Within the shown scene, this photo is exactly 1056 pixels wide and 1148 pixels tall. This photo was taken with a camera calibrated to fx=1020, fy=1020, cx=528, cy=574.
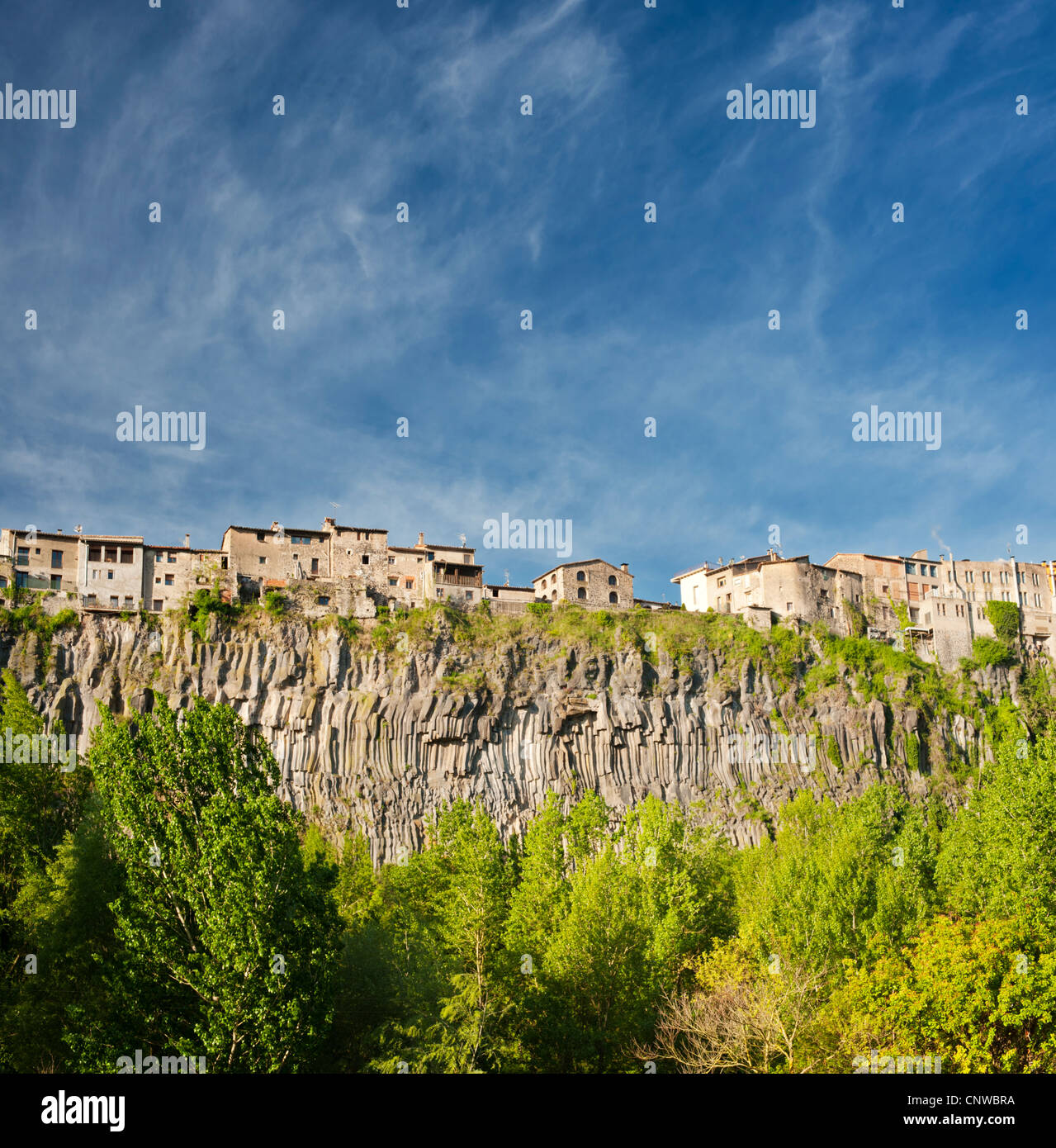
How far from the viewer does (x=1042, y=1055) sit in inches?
1270

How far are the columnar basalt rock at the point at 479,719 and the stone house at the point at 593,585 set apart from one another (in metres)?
8.82

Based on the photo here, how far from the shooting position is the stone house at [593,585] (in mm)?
92250

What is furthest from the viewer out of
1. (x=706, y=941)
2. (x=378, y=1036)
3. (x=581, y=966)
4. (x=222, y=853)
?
(x=706, y=941)

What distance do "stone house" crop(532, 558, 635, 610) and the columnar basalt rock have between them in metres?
8.82

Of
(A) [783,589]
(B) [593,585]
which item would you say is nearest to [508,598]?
(B) [593,585]

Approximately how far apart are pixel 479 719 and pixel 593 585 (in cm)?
2030

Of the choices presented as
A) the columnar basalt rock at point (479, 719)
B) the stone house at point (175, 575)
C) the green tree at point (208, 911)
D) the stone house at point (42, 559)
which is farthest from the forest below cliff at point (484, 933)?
the stone house at point (42, 559)

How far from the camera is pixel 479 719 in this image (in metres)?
78.4

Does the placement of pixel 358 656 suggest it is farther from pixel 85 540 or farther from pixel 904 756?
pixel 904 756

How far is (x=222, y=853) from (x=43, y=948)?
882 cm

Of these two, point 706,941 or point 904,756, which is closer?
point 706,941

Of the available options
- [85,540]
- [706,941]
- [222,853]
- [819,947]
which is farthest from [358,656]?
[222,853]
